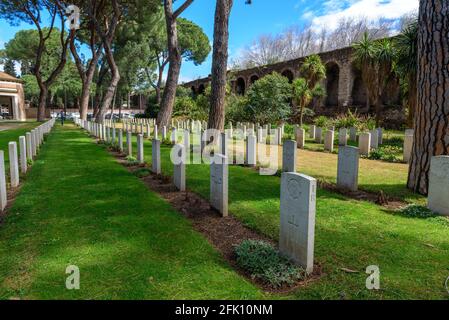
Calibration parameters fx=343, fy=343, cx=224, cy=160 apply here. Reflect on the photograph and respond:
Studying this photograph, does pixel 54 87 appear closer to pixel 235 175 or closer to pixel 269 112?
pixel 269 112

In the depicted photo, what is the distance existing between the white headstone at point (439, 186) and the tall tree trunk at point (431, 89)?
1032 mm

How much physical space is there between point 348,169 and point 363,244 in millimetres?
2850

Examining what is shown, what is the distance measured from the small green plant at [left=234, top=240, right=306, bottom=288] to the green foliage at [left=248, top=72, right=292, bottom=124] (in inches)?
755

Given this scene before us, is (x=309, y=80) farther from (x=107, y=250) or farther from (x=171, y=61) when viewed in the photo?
(x=107, y=250)

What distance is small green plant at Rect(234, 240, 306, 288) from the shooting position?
326 cm

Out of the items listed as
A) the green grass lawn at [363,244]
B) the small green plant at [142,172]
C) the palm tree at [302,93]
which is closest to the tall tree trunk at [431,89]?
the green grass lawn at [363,244]

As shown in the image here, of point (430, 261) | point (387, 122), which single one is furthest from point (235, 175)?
point (387, 122)

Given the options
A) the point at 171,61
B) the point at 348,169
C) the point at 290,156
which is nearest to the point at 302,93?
the point at 171,61

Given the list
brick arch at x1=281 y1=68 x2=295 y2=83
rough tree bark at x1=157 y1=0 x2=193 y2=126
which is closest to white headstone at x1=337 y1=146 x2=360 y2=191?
rough tree bark at x1=157 y1=0 x2=193 y2=126

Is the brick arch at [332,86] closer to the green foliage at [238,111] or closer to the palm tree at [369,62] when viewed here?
the green foliage at [238,111]

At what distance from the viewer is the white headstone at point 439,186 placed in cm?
509

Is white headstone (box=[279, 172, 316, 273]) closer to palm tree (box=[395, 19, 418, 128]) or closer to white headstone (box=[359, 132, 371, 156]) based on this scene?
white headstone (box=[359, 132, 371, 156])

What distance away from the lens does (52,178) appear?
7.71 meters

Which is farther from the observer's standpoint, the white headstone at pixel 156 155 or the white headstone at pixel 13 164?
the white headstone at pixel 156 155
